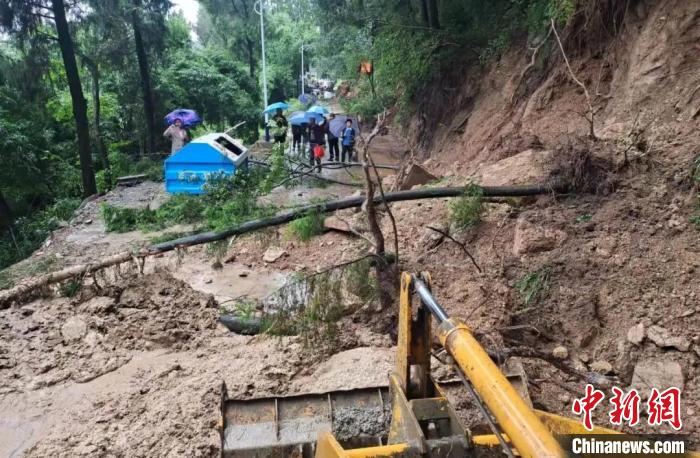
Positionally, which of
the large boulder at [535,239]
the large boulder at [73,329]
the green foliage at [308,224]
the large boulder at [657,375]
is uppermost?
the green foliage at [308,224]

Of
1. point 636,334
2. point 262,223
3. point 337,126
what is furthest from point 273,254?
point 337,126

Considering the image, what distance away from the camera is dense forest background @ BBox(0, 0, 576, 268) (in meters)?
12.9

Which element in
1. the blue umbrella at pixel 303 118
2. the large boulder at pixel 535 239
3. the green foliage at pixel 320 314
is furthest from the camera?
the blue umbrella at pixel 303 118

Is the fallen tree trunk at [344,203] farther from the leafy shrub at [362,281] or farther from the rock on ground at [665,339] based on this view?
the rock on ground at [665,339]

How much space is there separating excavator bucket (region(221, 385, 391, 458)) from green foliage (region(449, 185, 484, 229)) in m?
3.53

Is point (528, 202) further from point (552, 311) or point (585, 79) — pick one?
point (585, 79)

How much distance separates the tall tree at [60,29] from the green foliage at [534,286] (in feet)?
47.9

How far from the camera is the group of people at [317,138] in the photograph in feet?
47.6

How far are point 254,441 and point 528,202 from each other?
16.1 feet

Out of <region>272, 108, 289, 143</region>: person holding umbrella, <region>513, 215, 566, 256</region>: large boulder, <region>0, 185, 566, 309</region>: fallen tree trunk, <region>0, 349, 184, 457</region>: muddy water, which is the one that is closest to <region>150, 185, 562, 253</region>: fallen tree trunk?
<region>0, 185, 566, 309</region>: fallen tree trunk

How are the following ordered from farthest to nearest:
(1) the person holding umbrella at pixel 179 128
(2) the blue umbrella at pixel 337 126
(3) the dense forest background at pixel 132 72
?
1. (2) the blue umbrella at pixel 337 126
2. (1) the person holding umbrella at pixel 179 128
3. (3) the dense forest background at pixel 132 72

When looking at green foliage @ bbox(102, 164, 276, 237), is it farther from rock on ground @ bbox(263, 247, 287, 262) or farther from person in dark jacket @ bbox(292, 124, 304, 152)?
person in dark jacket @ bbox(292, 124, 304, 152)

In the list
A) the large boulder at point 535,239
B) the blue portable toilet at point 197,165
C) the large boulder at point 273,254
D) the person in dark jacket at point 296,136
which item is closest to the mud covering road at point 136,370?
the large boulder at point 273,254

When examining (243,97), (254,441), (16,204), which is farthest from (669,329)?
(243,97)
